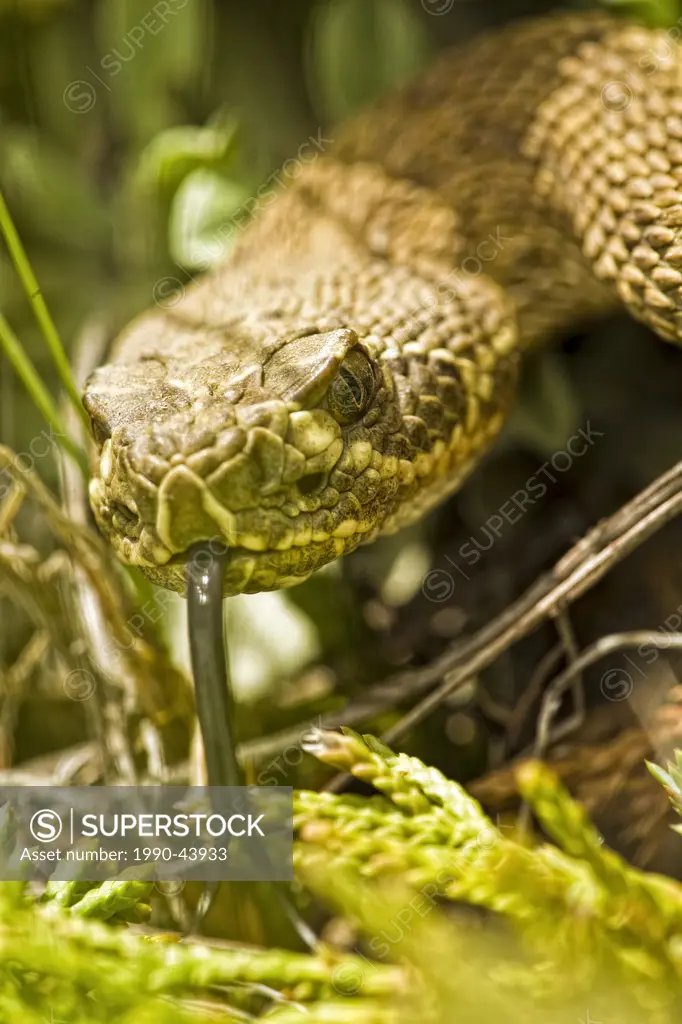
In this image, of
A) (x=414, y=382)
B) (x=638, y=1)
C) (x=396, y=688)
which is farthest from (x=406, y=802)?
(x=638, y=1)

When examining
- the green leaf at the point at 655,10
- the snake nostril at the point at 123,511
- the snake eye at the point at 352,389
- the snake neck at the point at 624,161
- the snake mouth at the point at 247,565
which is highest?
the green leaf at the point at 655,10

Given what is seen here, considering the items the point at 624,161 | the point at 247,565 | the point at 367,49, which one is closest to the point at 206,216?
the point at 367,49

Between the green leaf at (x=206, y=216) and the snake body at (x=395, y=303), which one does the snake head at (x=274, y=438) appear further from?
the green leaf at (x=206, y=216)

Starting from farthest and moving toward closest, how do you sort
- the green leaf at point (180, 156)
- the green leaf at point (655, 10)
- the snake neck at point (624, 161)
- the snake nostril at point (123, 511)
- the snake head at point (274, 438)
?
the green leaf at point (180, 156), the green leaf at point (655, 10), the snake neck at point (624, 161), the snake nostril at point (123, 511), the snake head at point (274, 438)

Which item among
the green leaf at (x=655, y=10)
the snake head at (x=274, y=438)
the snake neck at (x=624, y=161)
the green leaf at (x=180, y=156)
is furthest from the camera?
the green leaf at (x=180, y=156)

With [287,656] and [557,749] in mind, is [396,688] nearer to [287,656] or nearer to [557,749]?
[557,749]

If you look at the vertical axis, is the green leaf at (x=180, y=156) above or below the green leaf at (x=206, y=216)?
above

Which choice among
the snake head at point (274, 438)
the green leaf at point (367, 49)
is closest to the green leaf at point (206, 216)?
the green leaf at point (367, 49)
